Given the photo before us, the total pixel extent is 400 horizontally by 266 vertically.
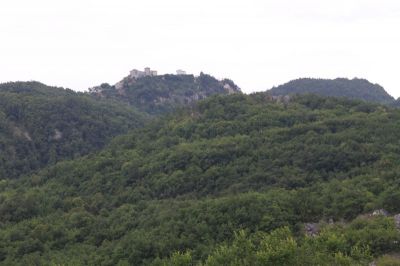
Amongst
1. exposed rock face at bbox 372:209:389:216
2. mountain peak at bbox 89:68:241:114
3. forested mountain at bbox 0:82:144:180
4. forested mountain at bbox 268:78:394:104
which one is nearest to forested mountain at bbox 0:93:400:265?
exposed rock face at bbox 372:209:389:216

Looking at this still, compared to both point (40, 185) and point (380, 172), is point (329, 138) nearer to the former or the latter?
point (380, 172)

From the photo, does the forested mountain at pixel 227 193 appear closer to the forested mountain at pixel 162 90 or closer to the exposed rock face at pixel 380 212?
the exposed rock face at pixel 380 212

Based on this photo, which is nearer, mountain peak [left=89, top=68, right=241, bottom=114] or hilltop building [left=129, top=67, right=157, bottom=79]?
mountain peak [left=89, top=68, right=241, bottom=114]

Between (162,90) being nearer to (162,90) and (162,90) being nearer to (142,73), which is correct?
(162,90)

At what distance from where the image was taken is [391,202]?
34.3m

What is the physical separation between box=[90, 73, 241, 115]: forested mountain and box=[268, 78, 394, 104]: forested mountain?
756 inches

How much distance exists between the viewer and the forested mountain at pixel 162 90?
475 ft

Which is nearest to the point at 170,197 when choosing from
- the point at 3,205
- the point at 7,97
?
the point at 3,205

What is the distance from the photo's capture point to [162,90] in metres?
150

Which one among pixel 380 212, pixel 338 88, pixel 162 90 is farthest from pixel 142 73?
pixel 380 212

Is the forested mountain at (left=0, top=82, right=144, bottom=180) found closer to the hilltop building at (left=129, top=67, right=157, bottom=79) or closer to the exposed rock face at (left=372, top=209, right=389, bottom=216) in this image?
the hilltop building at (left=129, top=67, right=157, bottom=79)

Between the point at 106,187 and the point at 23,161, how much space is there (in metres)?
35.5

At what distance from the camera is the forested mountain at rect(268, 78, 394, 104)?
516 ft

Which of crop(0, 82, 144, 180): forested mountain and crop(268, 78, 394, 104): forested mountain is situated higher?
crop(268, 78, 394, 104): forested mountain
